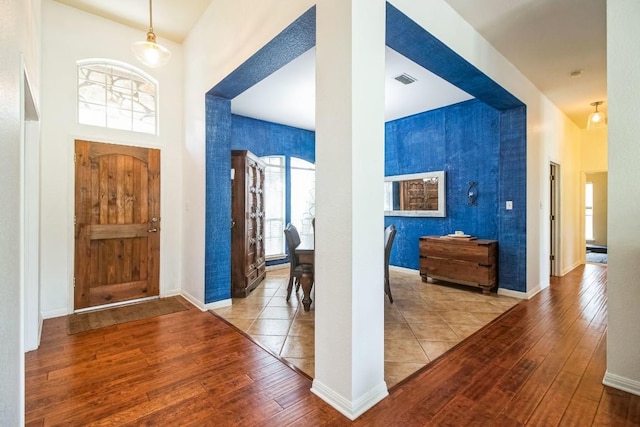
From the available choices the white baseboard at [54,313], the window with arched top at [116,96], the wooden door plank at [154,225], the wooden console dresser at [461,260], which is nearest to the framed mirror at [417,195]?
the wooden console dresser at [461,260]

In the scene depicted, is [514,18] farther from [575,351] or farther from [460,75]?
[575,351]

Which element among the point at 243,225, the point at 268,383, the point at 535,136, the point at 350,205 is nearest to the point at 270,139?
the point at 243,225

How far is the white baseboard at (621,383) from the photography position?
6.29 feet

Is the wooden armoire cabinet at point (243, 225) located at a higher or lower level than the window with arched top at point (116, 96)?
lower

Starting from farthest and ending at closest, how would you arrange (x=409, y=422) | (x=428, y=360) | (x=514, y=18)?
1. (x=514, y=18)
2. (x=428, y=360)
3. (x=409, y=422)

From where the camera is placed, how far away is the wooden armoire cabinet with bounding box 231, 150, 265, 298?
13.1ft

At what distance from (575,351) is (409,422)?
181cm

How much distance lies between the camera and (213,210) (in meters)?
3.51

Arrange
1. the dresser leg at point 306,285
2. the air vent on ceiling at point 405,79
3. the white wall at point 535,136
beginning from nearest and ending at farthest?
the white wall at point 535,136, the dresser leg at point 306,285, the air vent on ceiling at point 405,79

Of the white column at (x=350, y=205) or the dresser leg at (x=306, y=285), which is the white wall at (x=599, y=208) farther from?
the white column at (x=350, y=205)

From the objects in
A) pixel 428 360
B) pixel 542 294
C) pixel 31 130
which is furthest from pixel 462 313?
pixel 31 130

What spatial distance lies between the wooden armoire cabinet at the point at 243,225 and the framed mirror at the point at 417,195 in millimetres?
2667

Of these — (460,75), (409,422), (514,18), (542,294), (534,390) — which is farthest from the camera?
(542,294)

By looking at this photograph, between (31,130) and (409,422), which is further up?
(31,130)
